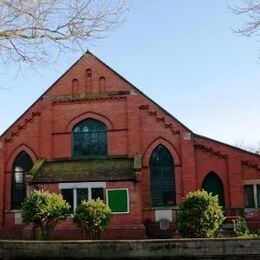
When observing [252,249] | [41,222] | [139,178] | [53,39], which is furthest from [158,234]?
[53,39]

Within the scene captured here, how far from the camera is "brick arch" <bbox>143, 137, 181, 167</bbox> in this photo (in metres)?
29.8

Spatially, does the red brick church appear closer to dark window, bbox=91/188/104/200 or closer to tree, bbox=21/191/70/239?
dark window, bbox=91/188/104/200

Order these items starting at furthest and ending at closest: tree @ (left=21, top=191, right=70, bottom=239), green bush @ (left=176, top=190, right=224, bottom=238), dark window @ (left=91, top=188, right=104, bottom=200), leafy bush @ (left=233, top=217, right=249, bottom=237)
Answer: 1. dark window @ (left=91, top=188, right=104, bottom=200)
2. leafy bush @ (left=233, top=217, right=249, bottom=237)
3. tree @ (left=21, top=191, right=70, bottom=239)
4. green bush @ (left=176, top=190, right=224, bottom=238)

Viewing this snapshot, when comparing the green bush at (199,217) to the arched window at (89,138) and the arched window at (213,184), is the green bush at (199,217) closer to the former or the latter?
the arched window at (213,184)

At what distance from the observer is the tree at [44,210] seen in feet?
72.5

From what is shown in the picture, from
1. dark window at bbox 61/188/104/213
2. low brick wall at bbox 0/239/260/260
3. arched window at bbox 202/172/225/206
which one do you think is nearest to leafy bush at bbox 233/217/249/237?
arched window at bbox 202/172/225/206

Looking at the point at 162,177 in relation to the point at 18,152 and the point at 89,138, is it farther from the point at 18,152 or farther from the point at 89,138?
the point at 18,152

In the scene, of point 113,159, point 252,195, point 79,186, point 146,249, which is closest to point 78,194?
point 79,186

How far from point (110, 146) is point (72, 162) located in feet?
8.60

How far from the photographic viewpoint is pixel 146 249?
16422mm

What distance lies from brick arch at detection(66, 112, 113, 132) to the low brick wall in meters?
14.9

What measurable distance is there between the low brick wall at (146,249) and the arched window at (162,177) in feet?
42.5

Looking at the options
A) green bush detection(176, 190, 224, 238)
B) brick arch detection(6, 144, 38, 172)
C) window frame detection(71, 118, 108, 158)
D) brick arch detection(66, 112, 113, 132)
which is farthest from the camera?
brick arch detection(6, 144, 38, 172)

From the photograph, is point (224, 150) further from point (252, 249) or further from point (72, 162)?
point (252, 249)
